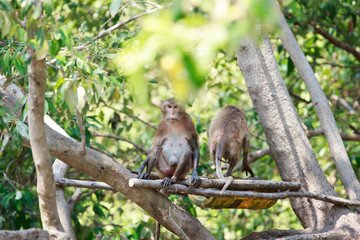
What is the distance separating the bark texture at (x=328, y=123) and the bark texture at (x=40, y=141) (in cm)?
329

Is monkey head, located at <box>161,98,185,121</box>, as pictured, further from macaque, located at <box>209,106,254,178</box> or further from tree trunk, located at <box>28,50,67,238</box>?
tree trunk, located at <box>28,50,67,238</box>

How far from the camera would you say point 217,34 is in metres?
1.23

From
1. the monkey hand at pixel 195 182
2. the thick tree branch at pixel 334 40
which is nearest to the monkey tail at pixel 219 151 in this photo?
the monkey hand at pixel 195 182

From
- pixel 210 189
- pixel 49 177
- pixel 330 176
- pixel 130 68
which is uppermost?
pixel 130 68

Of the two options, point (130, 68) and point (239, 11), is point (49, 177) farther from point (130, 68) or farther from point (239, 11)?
point (239, 11)

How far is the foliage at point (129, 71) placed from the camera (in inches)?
49.3

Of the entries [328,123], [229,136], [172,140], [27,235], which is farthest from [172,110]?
[27,235]

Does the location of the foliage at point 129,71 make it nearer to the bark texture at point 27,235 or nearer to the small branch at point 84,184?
the small branch at point 84,184

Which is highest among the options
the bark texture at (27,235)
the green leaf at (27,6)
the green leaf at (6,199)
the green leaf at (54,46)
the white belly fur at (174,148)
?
the green leaf at (27,6)

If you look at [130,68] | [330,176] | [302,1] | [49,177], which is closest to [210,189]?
[49,177]

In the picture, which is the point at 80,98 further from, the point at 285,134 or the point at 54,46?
the point at 285,134

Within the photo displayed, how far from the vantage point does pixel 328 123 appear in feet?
17.3

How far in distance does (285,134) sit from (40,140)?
3207 millimetres

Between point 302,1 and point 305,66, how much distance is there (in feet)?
6.30
